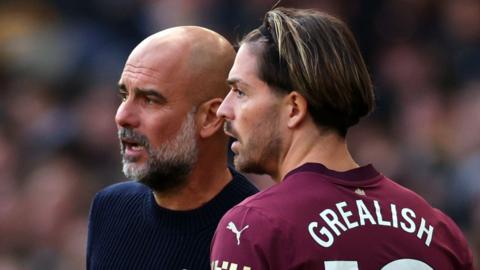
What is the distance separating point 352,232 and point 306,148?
0.95 ft

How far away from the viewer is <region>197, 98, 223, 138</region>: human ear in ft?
13.7

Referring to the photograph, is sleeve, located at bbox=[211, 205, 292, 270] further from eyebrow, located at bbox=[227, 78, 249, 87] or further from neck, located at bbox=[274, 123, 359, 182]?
eyebrow, located at bbox=[227, 78, 249, 87]

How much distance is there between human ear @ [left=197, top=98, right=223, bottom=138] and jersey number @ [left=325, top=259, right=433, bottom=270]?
1108mm

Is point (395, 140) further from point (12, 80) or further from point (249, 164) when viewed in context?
point (249, 164)

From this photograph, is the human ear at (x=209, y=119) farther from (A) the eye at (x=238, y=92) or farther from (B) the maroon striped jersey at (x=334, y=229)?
(B) the maroon striped jersey at (x=334, y=229)

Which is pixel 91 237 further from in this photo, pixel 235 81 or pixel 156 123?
pixel 235 81

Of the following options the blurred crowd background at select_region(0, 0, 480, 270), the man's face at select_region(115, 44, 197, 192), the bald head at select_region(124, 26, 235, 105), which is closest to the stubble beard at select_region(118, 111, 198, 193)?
the man's face at select_region(115, 44, 197, 192)

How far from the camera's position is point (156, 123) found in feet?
13.6

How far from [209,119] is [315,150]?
88 cm

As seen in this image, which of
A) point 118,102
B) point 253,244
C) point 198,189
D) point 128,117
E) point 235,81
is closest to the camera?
point 253,244

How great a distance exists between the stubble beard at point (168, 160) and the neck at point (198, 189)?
29 mm

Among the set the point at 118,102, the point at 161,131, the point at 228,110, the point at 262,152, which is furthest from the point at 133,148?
the point at 118,102

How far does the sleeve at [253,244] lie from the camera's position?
3162mm

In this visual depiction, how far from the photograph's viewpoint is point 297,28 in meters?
3.42
